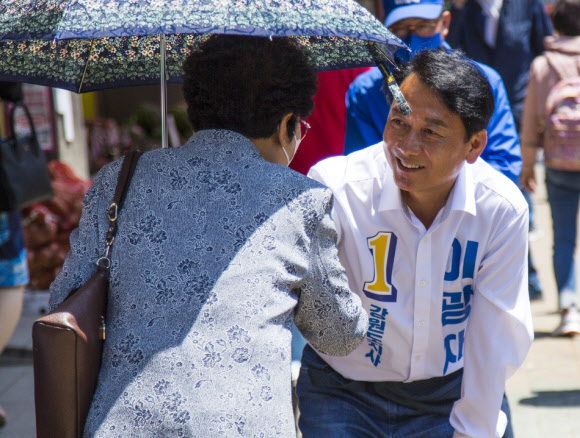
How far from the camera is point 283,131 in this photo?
209 centimetres

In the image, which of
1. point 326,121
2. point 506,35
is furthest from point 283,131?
point 506,35

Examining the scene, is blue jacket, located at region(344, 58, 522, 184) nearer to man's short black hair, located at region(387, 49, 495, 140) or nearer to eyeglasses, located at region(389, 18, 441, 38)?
eyeglasses, located at region(389, 18, 441, 38)

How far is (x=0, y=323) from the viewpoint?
4.01m

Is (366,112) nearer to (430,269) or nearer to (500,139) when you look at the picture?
(500,139)

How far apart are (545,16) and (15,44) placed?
14.3 ft

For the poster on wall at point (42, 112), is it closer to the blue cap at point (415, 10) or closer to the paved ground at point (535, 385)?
the paved ground at point (535, 385)

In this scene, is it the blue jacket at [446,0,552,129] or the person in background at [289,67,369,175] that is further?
the blue jacket at [446,0,552,129]

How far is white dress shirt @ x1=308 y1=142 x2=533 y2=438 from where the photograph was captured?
7.73 ft

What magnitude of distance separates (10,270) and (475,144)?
2.55 metres

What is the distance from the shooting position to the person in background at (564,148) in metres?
4.96

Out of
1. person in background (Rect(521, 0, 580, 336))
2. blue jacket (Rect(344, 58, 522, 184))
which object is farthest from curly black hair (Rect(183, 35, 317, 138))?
person in background (Rect(521, 0, 580, 336))

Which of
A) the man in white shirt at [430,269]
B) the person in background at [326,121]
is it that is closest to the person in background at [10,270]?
the person in background at [326,121]

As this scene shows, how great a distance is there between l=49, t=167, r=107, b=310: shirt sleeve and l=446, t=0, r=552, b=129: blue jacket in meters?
4.22

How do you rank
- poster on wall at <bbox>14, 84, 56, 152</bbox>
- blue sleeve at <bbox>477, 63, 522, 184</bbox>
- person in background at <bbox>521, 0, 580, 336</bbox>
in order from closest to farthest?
1. blue sleeve at <bbox>477, 63, 522, 184</bbox>
2. person in background at <bbox>521, 0, 580, 336</bbox>
3. poster on wall at <bbox>14, 84, 56, 152</bbox>
